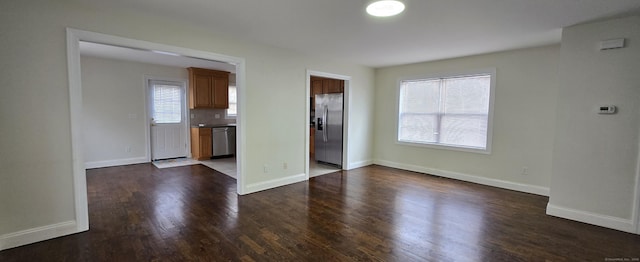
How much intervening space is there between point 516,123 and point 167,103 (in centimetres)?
726

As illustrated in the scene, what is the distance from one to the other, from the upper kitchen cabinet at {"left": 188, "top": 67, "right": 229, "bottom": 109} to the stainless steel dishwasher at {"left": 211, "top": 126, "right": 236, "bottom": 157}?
633 mm

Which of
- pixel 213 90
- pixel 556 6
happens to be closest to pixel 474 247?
pixel 556 6

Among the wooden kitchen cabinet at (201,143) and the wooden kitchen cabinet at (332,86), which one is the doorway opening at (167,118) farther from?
the wooden kitchen cabinet at (332,86)

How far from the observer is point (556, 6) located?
2.56 meters

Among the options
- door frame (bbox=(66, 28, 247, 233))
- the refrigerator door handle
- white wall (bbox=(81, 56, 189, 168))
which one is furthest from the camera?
the refrigerator door handle

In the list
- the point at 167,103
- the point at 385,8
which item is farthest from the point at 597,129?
the point at 167,103

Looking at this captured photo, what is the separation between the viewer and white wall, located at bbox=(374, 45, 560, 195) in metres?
4.04

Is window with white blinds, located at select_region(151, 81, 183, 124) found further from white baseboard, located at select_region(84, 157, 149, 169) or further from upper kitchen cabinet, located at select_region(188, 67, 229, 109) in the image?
white baseboard, located at select_region(84, 157, 149, 169)

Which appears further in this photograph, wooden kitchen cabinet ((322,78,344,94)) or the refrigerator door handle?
the refrigerator door handle

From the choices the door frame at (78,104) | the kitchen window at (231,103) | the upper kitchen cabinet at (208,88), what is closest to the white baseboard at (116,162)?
the upper kitchen cabinet at (208,88)

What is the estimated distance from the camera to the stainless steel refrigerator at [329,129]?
19.4ft

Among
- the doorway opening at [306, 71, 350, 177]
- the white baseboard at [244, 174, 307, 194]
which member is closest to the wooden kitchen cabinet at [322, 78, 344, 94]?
the doorway opening at [306, 71, 350, 177]

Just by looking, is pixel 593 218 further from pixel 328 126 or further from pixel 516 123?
pixel 328 126

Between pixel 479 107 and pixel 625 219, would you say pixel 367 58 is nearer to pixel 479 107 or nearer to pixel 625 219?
pixel 479 107
